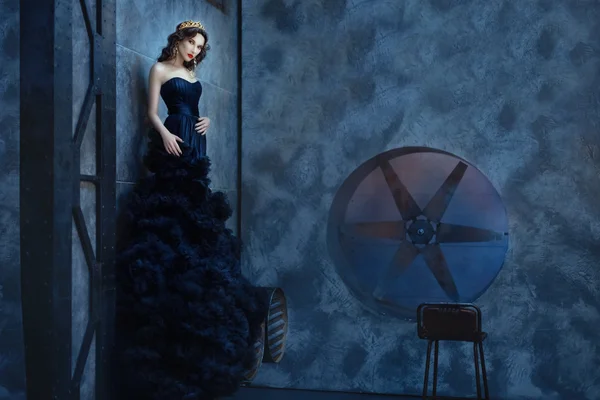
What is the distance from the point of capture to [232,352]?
4.59 meters

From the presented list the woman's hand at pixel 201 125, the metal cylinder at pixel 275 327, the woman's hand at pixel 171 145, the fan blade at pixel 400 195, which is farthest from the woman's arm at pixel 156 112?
the fan blade at pixel 400 195

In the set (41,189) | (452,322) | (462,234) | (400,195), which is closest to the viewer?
(41,189)

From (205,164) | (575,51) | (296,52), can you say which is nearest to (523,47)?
(575,51)

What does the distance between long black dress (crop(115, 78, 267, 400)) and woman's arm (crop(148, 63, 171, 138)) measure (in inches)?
2.8

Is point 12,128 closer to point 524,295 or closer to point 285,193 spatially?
point 285,193

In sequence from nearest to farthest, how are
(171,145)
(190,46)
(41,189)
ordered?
(41,189) → (171,145) → (190,46)

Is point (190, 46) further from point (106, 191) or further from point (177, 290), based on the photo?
point (177, 290)

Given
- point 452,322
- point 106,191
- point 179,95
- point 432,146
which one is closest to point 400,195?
point 432,146

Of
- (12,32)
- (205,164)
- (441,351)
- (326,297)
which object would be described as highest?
(12,32)

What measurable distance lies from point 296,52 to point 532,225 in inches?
98.8

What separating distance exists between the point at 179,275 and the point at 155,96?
115cm

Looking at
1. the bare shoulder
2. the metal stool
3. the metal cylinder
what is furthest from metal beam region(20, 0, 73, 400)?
the metal stool

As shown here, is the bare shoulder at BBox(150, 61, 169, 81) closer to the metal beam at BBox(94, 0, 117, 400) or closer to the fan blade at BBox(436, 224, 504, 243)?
the metal beam at BBox(94, 0, 117, 400)

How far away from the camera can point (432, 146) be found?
6.48m
